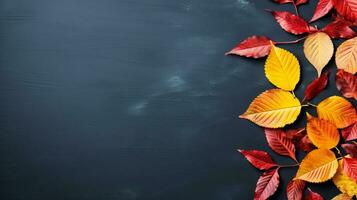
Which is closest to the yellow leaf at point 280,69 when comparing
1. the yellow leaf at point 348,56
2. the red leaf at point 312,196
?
the yellow leaf at point 348,56

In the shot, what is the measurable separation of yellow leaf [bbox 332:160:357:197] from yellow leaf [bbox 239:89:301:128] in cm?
15

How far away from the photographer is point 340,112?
1.04 metres

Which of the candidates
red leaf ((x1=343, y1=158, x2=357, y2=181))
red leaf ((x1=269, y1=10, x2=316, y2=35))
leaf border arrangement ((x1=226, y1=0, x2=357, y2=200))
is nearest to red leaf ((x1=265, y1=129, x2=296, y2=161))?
leaf border arrangement ((x1=226, y1=0, x2=357, y2=200))

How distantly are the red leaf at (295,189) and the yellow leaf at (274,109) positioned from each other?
0.13 meters

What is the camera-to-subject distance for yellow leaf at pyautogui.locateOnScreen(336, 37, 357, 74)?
41.1 inches

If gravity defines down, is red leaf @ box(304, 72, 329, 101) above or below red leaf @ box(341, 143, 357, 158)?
Answer: above

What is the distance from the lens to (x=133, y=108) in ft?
3.52

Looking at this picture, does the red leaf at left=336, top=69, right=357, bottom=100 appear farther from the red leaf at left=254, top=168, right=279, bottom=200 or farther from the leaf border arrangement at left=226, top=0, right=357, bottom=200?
the red leaf at left=254, top=168, right=279, bottom=200

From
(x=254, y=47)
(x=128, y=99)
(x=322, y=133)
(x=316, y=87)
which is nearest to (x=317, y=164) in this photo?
(x=322, y=133)

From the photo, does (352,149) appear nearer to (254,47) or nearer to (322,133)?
(322,133)

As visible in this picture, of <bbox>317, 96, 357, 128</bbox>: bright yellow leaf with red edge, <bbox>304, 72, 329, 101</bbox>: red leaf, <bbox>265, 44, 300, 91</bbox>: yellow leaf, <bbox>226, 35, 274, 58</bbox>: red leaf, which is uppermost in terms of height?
<bbox>226, 35, 274, 58</bbox>: red leaf

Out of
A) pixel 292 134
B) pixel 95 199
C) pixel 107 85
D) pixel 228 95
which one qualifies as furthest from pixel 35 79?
pixel 292 134

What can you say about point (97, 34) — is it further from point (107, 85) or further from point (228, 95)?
point (228, 95)

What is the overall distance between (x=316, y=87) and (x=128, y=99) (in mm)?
416
